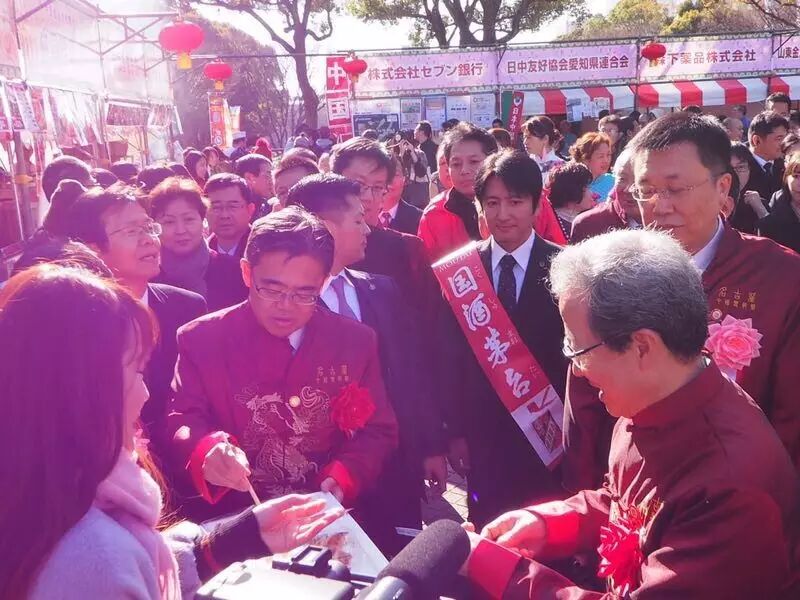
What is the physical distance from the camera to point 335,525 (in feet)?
5.55

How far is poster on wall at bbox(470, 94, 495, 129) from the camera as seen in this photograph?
15789 millimetres

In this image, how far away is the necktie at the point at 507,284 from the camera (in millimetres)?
2916

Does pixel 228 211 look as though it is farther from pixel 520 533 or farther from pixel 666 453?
pixel 666 453

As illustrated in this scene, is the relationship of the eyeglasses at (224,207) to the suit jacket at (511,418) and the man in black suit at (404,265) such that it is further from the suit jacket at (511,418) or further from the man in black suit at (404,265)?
the suit jacket at (511,418)

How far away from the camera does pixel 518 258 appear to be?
292 centimetres

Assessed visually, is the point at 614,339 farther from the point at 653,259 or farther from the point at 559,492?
the point at 559,492

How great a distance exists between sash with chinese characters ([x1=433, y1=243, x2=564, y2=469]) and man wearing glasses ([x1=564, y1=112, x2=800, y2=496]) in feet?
1.42

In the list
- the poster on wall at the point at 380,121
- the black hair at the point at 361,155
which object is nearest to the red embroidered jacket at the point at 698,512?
the black hair at the point at 361,155

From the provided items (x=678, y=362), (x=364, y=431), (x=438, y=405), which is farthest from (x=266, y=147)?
(x=678, y=362)

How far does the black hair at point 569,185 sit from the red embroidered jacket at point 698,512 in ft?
10.9

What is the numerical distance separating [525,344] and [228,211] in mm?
2188

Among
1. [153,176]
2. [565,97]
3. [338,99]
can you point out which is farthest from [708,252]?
[565,97]

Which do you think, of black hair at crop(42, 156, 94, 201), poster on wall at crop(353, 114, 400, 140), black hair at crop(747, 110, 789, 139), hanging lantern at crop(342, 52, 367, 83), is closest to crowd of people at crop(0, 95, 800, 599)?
black hair at crop(42, 156, 94, 201)

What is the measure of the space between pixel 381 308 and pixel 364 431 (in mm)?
686
